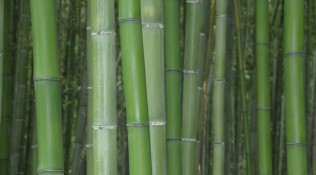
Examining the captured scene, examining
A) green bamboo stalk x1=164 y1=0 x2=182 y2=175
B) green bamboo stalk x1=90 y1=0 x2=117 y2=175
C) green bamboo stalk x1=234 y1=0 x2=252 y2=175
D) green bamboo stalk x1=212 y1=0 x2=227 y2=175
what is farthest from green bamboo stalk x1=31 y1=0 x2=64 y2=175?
green bamboo stalk x1=234 y1=0 x2=252 y2=175

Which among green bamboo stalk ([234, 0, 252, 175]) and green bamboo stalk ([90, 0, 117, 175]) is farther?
green bamboo stalk ([234, 0, 252, 175])

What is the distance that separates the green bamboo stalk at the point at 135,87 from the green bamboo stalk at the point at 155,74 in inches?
2.5

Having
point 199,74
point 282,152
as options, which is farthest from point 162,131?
point 282,152

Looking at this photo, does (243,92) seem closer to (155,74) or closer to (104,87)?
(155,74)

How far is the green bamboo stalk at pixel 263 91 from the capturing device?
74.0 inches

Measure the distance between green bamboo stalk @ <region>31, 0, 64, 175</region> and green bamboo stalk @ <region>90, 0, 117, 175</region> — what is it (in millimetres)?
108

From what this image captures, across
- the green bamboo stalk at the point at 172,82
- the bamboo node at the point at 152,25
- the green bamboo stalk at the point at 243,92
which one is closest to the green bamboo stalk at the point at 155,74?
the bamboo node at the point at 152,25

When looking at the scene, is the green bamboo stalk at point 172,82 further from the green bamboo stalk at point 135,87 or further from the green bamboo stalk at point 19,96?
the green bamboo stalk at point 19,96

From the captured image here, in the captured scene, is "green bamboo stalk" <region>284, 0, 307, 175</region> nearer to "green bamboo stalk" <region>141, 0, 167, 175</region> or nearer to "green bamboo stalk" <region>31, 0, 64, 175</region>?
"green bamboo stalk" <region>141, 0, 167, 175</region>

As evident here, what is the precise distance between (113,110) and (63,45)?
1825 millimetres

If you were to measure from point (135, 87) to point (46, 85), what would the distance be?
187mm

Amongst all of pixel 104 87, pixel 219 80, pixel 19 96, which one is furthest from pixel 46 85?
pixel 19 96

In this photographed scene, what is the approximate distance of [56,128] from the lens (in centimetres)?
110

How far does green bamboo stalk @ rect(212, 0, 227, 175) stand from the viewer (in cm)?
163
